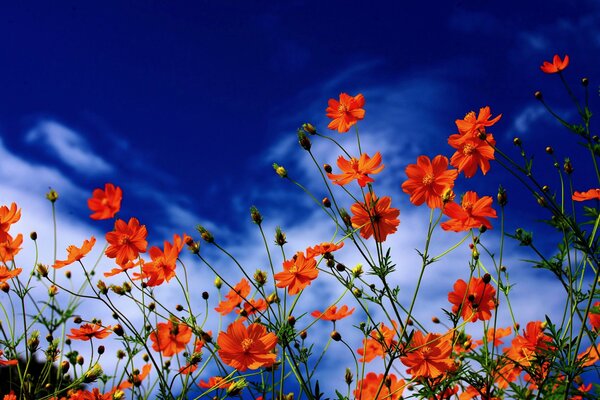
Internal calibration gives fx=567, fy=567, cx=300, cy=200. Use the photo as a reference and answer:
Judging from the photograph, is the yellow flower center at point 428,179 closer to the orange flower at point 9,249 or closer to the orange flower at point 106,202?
the orange flower at point 106,202

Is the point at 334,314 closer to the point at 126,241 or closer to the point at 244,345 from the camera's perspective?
the point at 244,345

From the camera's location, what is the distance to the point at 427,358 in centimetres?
209

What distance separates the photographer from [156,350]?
2.57 metres

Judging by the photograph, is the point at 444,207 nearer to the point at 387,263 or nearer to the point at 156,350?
the point at 387,263

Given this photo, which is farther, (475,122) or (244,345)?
(475,122)

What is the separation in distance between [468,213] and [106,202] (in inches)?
52.4

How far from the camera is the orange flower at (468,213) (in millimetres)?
2057

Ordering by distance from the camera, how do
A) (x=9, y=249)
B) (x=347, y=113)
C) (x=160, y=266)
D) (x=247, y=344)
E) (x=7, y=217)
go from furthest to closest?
(x=9, y=249) < (x=7, y=217) < (x=347, y=113) < (x=160, y=266) < (x=247, y=344)

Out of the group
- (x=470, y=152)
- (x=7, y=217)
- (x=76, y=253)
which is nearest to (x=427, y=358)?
(x=470, y=152)

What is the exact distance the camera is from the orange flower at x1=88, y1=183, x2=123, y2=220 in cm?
206

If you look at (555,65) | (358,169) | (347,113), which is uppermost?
(555,65)

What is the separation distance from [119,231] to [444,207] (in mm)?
1200

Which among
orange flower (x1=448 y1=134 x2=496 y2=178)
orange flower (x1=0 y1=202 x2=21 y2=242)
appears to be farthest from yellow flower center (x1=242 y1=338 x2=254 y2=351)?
orange flower (x1=0 y1=202 x2=21 y2=242)

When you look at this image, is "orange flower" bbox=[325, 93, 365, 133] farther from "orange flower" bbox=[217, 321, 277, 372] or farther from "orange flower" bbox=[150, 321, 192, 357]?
"orange flower" bbox=[150, 321, 192, 357]
